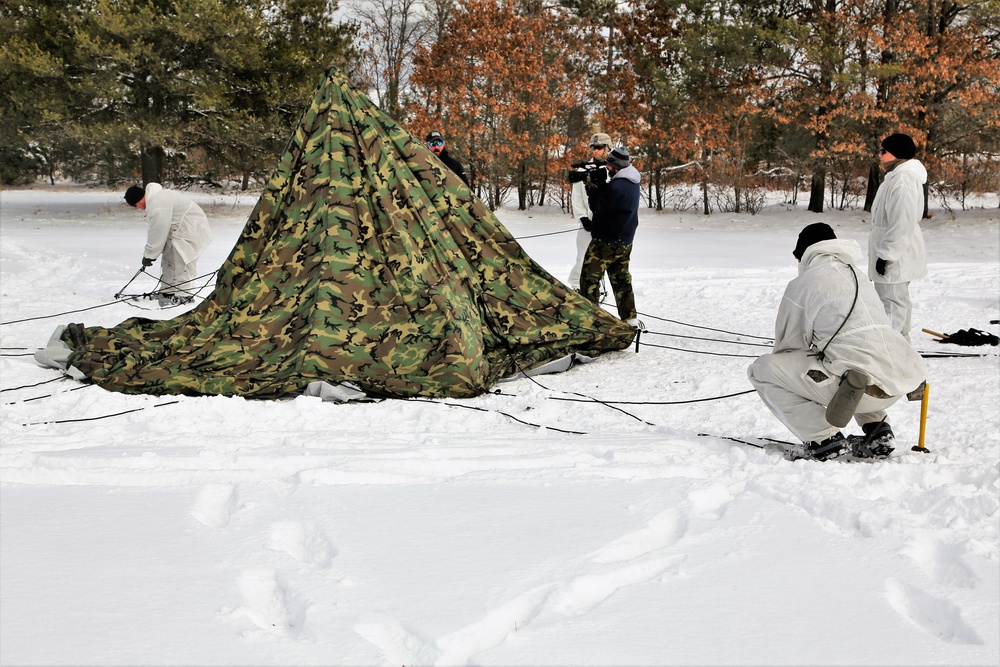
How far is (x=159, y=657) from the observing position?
7.11 ft

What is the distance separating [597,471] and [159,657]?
2025 millimetres

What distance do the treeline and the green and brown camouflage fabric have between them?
36.6ft

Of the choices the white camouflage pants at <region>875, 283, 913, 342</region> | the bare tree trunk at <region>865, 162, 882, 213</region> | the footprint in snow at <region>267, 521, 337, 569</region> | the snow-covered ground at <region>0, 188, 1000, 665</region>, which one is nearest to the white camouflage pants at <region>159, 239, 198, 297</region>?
the snow-covered ground at <region>0, 188, 1000, 665</region>

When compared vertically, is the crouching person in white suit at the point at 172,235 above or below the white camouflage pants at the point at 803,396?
above

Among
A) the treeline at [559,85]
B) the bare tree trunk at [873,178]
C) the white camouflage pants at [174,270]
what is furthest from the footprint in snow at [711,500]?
the bare tree trunk at [873,178]

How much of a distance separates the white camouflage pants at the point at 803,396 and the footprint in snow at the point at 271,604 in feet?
8.14

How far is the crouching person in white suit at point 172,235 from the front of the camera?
8422mm

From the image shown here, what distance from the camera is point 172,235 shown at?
8.62 meters

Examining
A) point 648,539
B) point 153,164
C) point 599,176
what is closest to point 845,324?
point 648,539

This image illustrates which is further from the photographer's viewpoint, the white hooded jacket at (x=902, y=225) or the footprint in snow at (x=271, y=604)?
the white hooded jacket at (x=902, y=225)

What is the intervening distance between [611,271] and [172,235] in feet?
Answer: 15.7

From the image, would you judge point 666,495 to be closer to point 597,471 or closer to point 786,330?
point 597,471

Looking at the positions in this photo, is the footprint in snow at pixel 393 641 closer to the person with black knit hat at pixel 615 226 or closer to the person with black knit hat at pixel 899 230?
the person with black knit hat at pixel 615 226

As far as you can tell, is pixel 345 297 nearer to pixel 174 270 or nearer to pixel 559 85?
pixel 174 270
